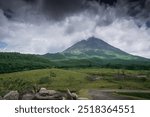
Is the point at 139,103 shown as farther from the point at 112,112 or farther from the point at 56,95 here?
the point at 56,95

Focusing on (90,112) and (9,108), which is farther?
(9,108)

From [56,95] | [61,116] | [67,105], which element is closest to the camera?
[61,116]

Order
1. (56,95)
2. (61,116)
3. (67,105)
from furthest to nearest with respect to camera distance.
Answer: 1. (56,95)
2. (67,105)
3. (61,116)

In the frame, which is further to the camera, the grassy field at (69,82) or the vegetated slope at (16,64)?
the vegetated slope at (16,64)

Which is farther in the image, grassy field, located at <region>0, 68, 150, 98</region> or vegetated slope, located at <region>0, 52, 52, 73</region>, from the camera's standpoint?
vegetated slope, located at <region>0, 52, 52, 73</region>

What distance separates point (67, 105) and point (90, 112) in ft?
3.21

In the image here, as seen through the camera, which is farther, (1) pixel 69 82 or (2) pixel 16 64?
(2) pixel 16 64

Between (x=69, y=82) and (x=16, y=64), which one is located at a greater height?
(x=16, y=64)

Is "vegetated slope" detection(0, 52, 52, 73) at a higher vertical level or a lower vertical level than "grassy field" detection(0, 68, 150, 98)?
higher

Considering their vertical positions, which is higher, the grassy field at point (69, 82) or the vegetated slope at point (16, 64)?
the vegetated slope at point (16, 64)

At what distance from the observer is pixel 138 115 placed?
9.93m

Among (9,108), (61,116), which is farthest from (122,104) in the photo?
(9,108)

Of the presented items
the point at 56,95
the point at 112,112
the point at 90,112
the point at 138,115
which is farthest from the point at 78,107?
the point at 56,95

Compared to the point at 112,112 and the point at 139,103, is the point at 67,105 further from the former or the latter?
the point at 139,103
